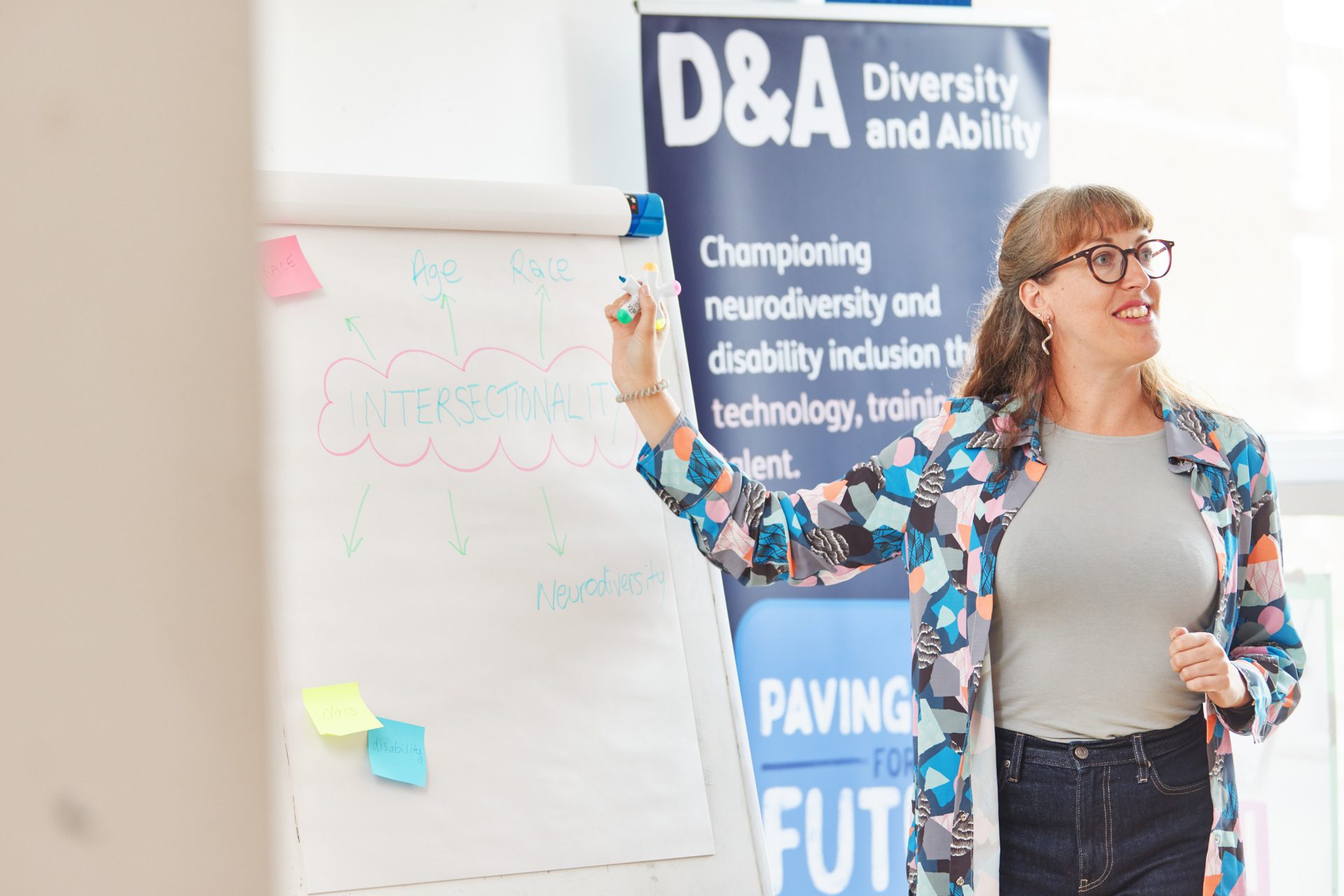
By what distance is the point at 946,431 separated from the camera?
4.79 ft

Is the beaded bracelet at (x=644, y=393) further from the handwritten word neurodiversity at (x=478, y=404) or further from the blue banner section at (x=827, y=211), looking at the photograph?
the blue banner section at (x=827, y=211)

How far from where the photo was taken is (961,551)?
138 cm

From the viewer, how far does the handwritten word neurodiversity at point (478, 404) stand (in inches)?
57.1

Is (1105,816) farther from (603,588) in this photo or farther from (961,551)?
(603,588)

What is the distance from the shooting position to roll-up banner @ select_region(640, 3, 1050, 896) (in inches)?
81.9

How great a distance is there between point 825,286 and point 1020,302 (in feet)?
2.14

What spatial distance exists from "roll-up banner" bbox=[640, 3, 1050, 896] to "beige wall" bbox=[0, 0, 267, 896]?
189cm

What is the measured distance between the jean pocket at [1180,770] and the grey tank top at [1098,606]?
0.13 ft

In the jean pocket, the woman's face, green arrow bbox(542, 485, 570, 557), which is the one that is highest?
the woman's face

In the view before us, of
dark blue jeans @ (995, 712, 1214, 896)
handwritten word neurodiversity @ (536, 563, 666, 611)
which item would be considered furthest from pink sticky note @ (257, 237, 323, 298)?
dark blue jeans @ (995, 712, 1214, 896)

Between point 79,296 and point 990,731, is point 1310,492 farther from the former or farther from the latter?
point 79,296

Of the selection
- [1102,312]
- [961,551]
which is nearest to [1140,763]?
[961,551]

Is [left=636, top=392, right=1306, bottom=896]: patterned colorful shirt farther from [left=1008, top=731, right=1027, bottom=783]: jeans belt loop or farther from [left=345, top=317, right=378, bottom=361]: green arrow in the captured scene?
[left=345, top=317, right=378, bottom=361]: green arrow

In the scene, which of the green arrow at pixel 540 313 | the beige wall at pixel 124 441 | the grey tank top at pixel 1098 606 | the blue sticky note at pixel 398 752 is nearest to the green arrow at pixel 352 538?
the blue sticky note at pixel 398 752
